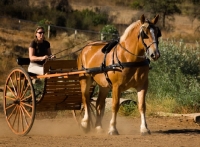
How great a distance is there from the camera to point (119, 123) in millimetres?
13500

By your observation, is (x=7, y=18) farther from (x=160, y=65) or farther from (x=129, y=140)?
(x=129, y=140)

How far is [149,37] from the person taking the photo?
10.5 m

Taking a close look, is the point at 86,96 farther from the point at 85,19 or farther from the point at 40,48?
the point at 85,19

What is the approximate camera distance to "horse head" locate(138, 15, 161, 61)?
33.8 feet

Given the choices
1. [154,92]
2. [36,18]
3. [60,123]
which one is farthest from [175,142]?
[36,18]

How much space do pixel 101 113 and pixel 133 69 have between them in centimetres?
194

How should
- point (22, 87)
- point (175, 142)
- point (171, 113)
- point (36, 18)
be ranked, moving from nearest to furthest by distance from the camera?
point (175, 142), point (22, 87), point (171, 113), point (36, 18)

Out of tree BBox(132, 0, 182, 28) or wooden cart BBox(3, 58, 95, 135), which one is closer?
wooden cart BBox(3, 58, 95, 135)

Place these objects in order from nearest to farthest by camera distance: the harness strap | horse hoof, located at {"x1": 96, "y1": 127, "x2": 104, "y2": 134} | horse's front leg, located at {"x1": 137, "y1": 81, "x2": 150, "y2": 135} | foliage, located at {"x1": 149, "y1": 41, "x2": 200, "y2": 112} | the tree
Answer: the harness strap → horse's front leg, located at {"x1": 137, "y1": 81, "x2": 150, "y2": 135} → horse hoof, located at {"x1": 96, "y1": 127, "x2": 104, "y2": 134} → foliage, located at {"x1": 149, "y1": 41, "x2": 200, "y2": 112} → the tree

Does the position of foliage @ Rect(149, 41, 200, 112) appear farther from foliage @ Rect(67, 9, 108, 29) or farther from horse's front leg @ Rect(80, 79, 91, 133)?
foliage @ Rect(67, 9, 108, 29)

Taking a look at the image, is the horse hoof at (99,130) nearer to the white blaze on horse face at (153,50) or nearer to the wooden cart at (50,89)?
the wooden cart at (50,89)

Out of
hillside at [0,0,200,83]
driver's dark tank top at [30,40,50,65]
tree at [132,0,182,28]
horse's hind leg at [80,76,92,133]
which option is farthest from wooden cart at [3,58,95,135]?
tree at [132,0,182,28]

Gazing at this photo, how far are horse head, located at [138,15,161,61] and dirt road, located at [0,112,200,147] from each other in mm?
1523

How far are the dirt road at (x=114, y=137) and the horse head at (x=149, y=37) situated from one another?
152cm
